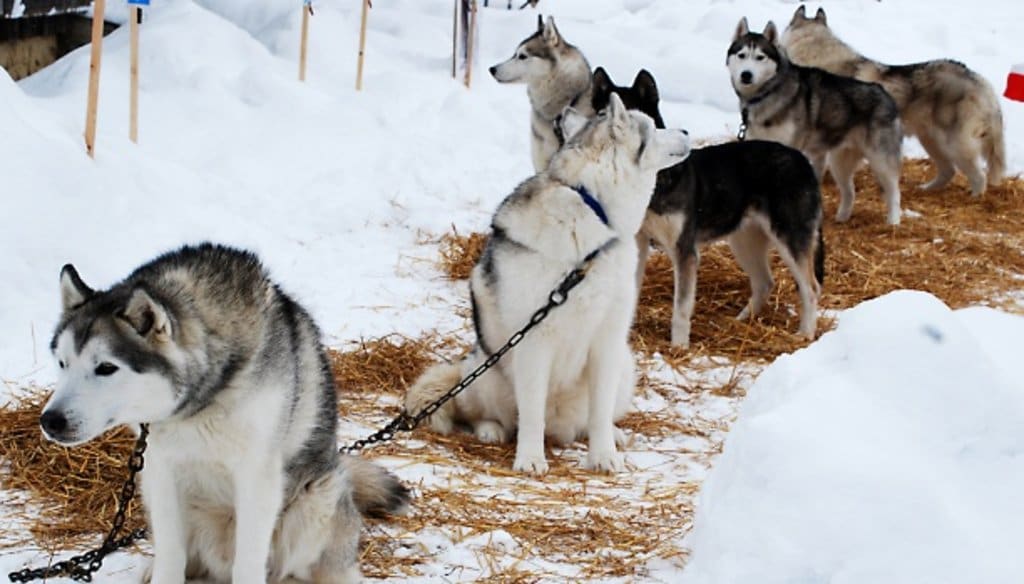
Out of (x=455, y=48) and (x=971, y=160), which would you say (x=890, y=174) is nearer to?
(x=971, y=160)

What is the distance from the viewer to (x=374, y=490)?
11.4 ft

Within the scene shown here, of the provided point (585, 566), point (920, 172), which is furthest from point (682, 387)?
point (920, 172)

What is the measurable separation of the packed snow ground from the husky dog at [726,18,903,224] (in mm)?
1260

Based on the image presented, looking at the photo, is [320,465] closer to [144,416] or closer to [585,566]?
[144,416]

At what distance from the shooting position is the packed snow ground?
238cm

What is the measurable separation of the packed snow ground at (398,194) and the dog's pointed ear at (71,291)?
2.80 feet

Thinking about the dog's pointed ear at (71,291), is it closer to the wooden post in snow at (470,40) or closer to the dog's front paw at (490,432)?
the dog's front paw at (490,432)

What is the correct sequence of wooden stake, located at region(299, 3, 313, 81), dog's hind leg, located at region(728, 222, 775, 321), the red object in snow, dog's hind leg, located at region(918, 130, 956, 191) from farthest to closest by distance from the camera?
dog's hind leg, located at region(918, 130, 956, 191) → wooden stake, located at region(299, 3, 313, 81) → dog's hind leg, located at region(728, 222, 775, 321) → the red object in snow

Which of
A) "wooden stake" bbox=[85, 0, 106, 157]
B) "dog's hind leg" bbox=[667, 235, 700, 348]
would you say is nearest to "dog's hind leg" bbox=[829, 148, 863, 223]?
"dog's hind leg" bbox=[667, 235, 700, 348]

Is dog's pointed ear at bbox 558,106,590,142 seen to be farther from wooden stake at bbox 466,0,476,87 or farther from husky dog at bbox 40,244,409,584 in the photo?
wooden stake at bbox 466,0,476,87

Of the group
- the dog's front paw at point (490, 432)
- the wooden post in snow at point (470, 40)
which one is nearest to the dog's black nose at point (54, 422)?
the dog's front paw at point (490, 432)

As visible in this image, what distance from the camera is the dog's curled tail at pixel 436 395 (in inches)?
184

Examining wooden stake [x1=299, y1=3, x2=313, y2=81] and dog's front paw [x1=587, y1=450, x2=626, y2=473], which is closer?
dog's front paw [x1=587, y1=450, x2=626, y2=473]

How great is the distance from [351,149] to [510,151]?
158 cm
